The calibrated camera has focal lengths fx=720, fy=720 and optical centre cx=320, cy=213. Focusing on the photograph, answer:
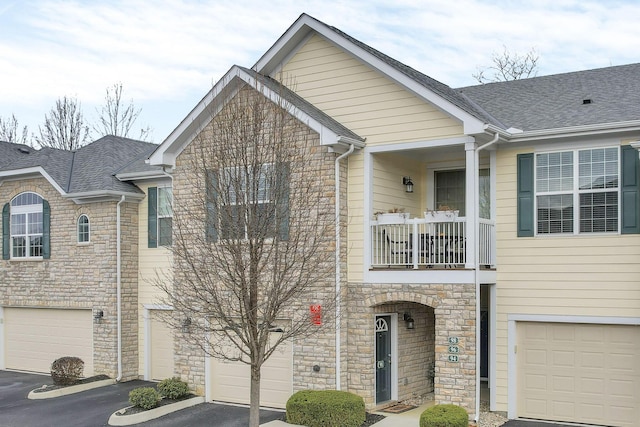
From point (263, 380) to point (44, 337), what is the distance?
845 centimetres

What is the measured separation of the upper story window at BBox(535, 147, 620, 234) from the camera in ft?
45.3

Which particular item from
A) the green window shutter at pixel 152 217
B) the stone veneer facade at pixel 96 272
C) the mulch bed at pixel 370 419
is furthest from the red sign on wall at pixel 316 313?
the stone veneer facade at pixel 96 272

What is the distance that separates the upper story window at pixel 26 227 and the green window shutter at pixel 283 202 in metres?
10.5

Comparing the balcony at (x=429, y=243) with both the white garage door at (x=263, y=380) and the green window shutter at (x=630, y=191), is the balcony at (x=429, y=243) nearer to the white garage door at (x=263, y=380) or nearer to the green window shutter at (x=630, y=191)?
the green window shutter at (x=630, y=191)

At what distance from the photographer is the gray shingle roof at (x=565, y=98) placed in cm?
1436

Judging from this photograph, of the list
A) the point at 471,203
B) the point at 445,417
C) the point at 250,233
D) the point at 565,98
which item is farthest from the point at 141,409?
the point at 565,98

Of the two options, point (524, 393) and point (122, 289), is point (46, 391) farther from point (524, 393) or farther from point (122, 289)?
point (524, 393)

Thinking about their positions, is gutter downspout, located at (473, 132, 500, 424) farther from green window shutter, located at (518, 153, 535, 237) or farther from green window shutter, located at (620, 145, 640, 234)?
green window shutter, located at (620, 145, 640, 234)

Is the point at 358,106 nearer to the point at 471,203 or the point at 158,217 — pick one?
the point at 471,203

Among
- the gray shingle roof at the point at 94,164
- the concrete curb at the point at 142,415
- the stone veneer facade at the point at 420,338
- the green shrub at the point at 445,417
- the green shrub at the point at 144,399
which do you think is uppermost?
the gray shingle roof at the point at 94,164

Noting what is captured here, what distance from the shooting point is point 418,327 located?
1672 centimetres

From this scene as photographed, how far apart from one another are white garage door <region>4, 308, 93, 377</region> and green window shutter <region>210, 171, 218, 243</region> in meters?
9.03

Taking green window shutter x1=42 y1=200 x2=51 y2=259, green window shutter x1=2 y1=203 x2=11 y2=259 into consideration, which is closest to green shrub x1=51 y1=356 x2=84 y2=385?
green window shutter x1=42 y1=200 x2=51 y2=259

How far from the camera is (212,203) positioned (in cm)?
1237
